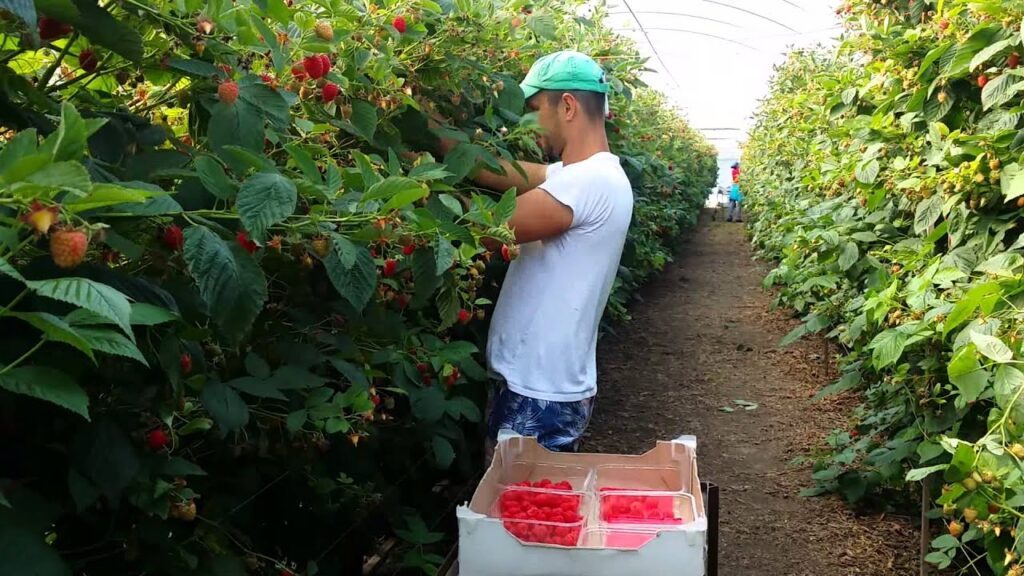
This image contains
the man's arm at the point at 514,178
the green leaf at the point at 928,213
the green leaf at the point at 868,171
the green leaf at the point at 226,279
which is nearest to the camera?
the green leaf at the point at 226,279

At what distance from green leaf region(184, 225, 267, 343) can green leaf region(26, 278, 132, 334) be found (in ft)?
0.81

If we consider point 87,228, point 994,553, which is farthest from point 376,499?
point 994,553

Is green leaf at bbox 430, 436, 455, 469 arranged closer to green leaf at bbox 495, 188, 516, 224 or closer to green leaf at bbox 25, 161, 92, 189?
green leaf at bbox 495, 188, 516, 224

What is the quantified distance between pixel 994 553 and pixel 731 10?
1752cm

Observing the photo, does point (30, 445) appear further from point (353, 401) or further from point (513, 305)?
point (513, 305)

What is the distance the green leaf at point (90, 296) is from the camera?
29.9 inches

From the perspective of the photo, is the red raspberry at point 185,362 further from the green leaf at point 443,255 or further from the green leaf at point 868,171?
the green leaf at point 868,171

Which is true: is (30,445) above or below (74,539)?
above

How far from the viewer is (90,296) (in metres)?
0.77

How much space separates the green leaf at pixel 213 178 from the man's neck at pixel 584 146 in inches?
56.6

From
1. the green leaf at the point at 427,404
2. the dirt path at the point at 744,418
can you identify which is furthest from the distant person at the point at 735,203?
the green leaf at the point at 427,404

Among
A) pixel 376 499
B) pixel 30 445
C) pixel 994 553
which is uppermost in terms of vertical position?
pixel 30 445

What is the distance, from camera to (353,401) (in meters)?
1.55

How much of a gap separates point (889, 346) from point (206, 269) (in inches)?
88.7
